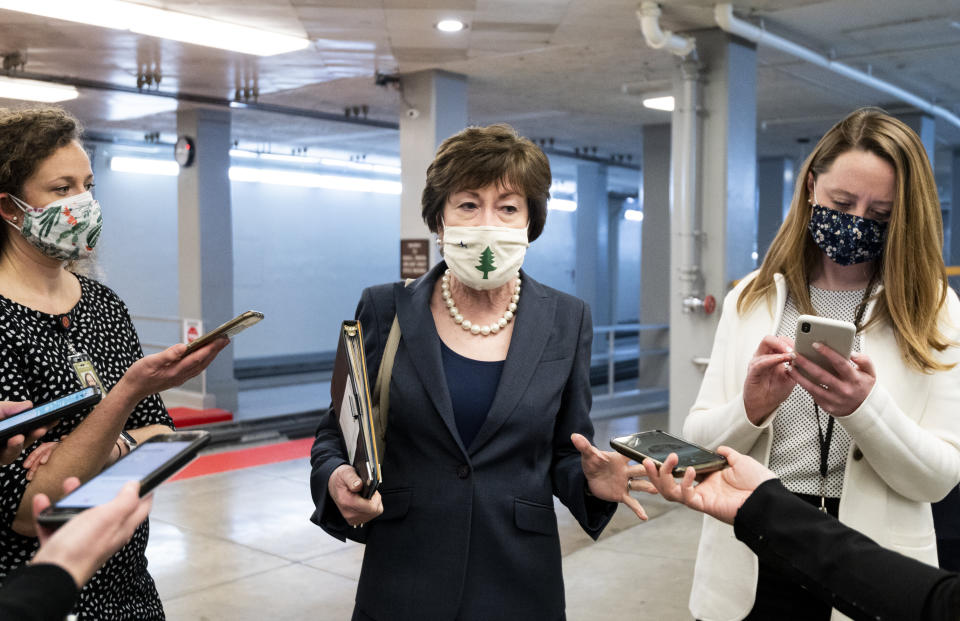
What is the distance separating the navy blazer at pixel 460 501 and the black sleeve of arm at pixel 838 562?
561 millimetres

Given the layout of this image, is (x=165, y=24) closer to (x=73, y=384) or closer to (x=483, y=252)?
(x=73, y=384)

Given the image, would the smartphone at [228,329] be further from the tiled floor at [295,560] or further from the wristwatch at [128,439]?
the tiled floor at [295,560]

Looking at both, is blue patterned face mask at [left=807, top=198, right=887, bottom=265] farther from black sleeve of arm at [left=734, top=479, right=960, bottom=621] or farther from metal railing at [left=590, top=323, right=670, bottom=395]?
metal railing at [left=590, top=323, right=670, bottom=395]

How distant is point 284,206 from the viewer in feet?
57.7

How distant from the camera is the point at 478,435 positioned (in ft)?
6.49

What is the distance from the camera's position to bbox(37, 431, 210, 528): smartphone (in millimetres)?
1212

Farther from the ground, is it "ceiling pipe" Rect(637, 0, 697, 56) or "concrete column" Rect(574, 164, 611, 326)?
"ceiling pipe" Rect(637, 0, 697, 56)

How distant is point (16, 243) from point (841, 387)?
1.97 metres

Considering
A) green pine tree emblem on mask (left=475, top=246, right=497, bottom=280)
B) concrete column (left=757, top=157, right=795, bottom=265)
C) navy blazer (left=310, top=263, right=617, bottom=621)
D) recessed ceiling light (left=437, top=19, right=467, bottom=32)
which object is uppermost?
recessed ceiling light (left=437, top=19, right=467, bottom=32)

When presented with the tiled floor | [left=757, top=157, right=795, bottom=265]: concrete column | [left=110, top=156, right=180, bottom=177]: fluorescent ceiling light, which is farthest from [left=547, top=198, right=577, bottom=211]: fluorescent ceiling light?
the tiled floor

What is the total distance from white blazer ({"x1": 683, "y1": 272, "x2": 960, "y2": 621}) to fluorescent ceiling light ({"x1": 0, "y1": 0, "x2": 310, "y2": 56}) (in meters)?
5.74

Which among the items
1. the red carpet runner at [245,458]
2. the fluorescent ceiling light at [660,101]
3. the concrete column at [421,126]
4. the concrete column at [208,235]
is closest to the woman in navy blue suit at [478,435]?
the red carpet runner at [245,458]

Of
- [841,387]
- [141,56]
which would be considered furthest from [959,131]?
[841,387]

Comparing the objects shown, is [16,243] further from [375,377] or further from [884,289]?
[884,289]
